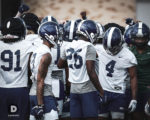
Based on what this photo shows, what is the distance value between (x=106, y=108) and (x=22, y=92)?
1625mm

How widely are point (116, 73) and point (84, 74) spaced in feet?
2.72

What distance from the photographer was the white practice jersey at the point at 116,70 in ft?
25.2

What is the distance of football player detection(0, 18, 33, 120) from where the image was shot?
665cm

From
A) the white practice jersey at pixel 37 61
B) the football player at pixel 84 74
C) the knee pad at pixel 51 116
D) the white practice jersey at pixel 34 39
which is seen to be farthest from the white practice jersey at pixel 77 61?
the white practice jersey at pixel 34 39

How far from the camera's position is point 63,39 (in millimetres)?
8367

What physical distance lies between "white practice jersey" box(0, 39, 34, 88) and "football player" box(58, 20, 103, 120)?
2.37 feet

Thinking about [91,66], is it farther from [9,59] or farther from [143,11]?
[143,11]

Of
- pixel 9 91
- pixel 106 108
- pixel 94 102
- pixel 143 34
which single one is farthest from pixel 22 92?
pixel 143 34

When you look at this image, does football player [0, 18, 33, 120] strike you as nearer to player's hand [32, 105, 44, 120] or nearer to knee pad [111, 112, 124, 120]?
player's hand [32, 105, 44, 120]

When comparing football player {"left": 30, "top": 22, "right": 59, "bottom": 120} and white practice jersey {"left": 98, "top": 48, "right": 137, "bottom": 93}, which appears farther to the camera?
white practice jersey {"left": 98, "top": 48, "right": 137, "bottom": 93}

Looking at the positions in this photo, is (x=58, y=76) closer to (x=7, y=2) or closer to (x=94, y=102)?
(x=94, y=102)

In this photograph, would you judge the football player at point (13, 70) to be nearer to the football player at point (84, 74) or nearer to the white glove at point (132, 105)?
the football player at point (84, 74)

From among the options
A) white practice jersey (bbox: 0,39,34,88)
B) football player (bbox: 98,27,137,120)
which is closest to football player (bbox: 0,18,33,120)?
white practice jersey (bbox: 0,39,34,88)

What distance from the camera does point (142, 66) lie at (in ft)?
26.5
